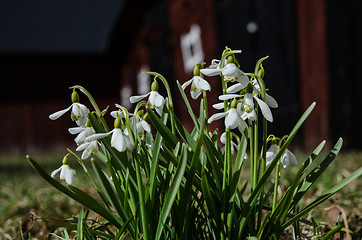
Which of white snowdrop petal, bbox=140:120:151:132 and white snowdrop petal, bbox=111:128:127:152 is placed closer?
white snowdrop petal, bbox=111:128:127:152

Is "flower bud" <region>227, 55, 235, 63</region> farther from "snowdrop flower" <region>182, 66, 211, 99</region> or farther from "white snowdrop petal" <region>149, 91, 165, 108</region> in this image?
"white snowdrop petal" <region>149, 91, 165, 108</region>

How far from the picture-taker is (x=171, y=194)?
1030 millimetres

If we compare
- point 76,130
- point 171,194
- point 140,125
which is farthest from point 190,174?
point 76,130

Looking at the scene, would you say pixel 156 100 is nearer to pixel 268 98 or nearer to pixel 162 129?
pixel 162 129

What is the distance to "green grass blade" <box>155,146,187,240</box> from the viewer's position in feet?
3.25

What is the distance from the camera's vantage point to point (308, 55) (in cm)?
550

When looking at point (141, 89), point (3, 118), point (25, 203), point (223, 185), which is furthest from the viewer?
point (3, 118)

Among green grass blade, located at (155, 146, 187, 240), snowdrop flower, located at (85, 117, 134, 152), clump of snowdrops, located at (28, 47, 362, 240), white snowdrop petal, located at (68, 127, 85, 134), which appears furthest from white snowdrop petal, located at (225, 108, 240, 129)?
white snowdrop petal, located at (68, 127, 85, 134)

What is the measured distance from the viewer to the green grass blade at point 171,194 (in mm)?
991

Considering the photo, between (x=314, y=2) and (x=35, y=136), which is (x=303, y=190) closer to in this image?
(x=314, y=2)

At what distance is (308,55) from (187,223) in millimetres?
4729

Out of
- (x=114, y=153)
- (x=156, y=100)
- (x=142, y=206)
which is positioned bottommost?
(x=142, y=206)

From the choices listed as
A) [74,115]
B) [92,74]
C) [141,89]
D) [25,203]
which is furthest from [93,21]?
[74,115]

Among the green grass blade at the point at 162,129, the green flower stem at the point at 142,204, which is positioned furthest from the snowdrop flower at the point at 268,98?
the green flower stem at the point at 142,204
